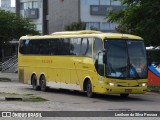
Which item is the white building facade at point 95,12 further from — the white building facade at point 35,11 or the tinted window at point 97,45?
the tinted window at point 97,45

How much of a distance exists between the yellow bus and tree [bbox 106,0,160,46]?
6424 mm

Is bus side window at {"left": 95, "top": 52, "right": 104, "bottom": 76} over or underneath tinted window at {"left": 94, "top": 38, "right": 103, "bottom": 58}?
underneath

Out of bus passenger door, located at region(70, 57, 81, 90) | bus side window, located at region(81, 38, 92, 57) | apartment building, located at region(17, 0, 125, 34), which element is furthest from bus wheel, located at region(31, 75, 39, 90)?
apartment building, located at region(17, 0, 125, 34)

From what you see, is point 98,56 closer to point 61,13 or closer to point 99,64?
point 99,64

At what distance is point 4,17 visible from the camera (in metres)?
58.3

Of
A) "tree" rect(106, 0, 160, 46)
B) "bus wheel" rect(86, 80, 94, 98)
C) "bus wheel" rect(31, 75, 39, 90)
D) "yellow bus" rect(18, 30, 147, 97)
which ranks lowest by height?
"bus wheel" rect(31, 75, 39, 90)

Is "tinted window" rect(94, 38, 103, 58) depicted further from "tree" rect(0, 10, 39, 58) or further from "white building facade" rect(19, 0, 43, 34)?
"white building facade" rect(19, 0, 43, 34)

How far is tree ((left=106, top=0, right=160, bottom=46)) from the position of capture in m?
32.0

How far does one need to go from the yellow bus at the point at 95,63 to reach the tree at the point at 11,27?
2805cm

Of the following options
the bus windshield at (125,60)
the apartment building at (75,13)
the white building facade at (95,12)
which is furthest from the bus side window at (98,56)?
the white building facade at (95,12)

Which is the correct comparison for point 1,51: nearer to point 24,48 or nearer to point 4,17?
point 4,17

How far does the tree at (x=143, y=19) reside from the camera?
32.0 m

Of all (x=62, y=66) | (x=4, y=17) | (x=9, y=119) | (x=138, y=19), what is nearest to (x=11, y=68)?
(x=4, y=17)

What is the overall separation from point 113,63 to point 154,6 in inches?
367
